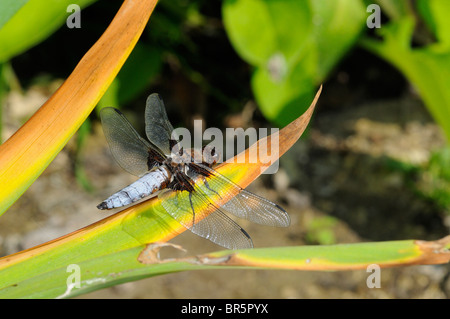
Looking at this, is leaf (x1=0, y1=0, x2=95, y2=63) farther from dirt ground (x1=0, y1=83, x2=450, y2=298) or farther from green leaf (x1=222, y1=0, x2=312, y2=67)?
dirt ground (x1=0, y1=83, x2=450, y2=298)

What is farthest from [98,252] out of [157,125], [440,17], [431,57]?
[440,17]

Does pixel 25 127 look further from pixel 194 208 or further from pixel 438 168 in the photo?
pixel 438 168

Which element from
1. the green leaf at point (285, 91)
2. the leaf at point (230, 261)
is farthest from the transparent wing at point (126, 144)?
the green leaf at point (285, 91)

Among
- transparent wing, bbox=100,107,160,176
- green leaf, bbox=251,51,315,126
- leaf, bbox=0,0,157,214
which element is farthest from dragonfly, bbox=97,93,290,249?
green leaf, bbox=251,51,315,126

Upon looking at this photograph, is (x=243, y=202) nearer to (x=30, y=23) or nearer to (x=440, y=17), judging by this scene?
(x=30, y=23)

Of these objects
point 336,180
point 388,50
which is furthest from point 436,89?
point 336,180
